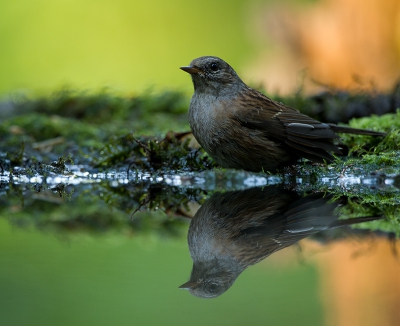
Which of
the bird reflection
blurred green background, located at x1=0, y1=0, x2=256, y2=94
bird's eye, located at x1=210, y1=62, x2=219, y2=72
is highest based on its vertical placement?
blurred green background, located at x1=0, y1=0, x2=256, y2=94

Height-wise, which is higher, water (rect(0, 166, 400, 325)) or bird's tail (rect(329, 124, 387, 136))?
bird's tail (rect(329, 124, 387, 136))

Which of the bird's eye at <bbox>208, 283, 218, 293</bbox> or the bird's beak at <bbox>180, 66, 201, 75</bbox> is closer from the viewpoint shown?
the bird's eye at <bbox>208, 283, 218, 293</bbox>

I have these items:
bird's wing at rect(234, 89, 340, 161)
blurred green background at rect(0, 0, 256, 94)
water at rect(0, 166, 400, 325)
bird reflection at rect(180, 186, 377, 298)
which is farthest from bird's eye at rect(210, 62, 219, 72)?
blurred green background at rect(0, 0, 256, 94)

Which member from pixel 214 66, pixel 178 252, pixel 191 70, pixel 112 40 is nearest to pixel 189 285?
pixel 178 252

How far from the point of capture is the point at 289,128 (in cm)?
485

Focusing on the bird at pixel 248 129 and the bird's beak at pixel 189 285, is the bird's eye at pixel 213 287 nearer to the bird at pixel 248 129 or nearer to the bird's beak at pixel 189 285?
the bird's beak at pixel 189 285

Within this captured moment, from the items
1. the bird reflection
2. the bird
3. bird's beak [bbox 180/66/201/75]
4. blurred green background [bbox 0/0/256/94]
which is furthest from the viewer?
blurred green background [bbox 0/0/256/94]

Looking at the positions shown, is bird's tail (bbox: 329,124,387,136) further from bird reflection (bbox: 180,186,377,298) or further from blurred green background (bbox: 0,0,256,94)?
blurred green background (bbox: 0,0,256,94)

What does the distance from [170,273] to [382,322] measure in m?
0.92

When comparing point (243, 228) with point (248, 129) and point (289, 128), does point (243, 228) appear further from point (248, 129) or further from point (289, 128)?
point (289, 128)

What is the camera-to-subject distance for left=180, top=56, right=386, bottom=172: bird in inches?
184

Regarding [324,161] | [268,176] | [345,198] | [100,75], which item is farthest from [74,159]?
[100,75]

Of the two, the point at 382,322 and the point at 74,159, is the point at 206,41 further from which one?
the point at 382,322

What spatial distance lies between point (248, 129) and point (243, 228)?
1877 millimetres
